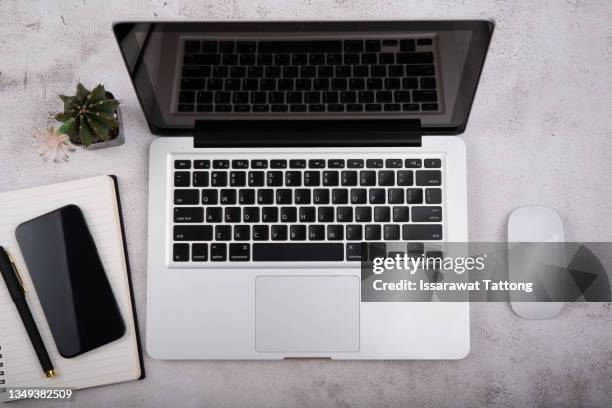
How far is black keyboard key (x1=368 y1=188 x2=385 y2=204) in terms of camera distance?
0.86 m

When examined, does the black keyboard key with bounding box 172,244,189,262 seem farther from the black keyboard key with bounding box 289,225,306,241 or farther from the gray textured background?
the black keyboard key with bounding box 289,225,306,241

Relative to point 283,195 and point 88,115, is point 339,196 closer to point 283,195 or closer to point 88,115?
point 283,195

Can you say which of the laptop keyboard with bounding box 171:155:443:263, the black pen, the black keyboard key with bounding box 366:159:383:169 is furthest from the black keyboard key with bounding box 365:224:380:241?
the black pen

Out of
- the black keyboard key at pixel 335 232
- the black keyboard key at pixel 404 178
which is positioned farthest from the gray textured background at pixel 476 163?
the black keyboard key at pixel 335 232

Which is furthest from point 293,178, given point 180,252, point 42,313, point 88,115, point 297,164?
point 42,313

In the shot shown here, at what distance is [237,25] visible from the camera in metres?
0.68

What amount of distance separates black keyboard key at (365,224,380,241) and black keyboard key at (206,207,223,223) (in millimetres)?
250

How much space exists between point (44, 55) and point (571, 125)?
3.17 feet

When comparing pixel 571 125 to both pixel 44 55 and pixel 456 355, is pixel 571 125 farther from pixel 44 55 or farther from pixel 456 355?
pixel 44 55

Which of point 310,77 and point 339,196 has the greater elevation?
point 310,77

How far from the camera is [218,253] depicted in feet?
2.81

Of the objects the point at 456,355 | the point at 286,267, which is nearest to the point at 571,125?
the point at 456,355

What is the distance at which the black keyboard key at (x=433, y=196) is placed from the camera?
860mm

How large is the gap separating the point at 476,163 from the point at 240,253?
0.45 metres
